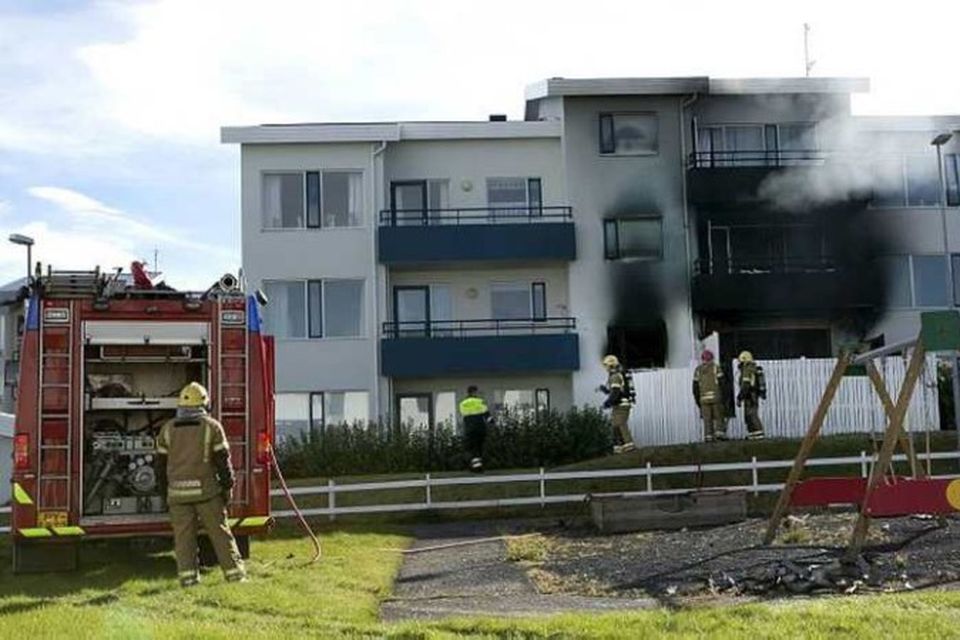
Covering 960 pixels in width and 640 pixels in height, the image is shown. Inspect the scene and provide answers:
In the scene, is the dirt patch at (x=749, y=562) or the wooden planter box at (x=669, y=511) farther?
the wooden planter box at (x=669, y=511)

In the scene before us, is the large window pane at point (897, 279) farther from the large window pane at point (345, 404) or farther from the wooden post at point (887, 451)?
the wooden post at point (887, 451)

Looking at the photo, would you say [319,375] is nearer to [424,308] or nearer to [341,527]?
[424,308]

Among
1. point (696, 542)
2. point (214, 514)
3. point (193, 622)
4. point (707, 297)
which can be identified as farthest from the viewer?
point (707, 297)

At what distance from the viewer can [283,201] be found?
29547 mm

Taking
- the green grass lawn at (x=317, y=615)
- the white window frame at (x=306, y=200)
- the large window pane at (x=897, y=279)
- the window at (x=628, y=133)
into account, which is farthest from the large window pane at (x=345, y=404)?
the green grass lawn at (x=317, y=615)

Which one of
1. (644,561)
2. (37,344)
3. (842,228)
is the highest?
(842,228)

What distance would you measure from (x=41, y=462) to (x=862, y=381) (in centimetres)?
1446

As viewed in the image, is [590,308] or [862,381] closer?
[862,381]

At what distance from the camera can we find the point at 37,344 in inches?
441

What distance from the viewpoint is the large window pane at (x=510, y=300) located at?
2989cm

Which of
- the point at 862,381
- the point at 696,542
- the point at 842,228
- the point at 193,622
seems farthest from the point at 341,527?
the point at 842,228

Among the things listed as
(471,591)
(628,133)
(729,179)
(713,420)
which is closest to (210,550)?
(471,591)

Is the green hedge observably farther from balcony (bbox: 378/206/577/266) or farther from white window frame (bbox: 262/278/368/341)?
balcony (bbox: 378/206/577/266)

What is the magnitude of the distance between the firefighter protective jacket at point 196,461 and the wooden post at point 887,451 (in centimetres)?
548
